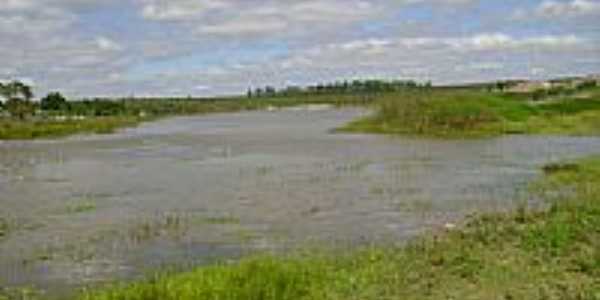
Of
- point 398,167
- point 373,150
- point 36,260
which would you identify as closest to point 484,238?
point 36,260

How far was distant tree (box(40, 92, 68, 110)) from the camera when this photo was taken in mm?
132500

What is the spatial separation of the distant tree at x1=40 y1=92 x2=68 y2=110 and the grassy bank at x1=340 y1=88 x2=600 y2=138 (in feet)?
229

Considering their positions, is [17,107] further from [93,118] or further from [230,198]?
[230,198]

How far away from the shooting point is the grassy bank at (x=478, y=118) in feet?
199

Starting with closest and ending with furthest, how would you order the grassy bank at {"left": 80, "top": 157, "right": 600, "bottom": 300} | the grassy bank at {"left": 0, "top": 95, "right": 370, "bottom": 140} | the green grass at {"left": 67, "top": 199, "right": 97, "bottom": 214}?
the grassy bank at {"left": 80, "top": 157, "right": 600, "bottom": 300}
the green grass at {"left": 67, "top": 199, "right": 97, "bottom": 214}
the grassy bank at {"left": 0, "top": 95, "right": 370, "bottom": 140}

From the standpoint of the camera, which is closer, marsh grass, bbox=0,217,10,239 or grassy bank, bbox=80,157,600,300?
grassy bank, bbox=80,157,600,300

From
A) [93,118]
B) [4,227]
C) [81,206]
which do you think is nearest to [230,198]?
[81,206]

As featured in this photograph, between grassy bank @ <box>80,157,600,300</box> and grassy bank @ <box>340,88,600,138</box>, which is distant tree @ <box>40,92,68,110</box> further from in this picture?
grassy bank @ <box>80,157,600,300</box>

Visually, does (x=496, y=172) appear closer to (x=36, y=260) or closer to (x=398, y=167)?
(x=398, y=167)

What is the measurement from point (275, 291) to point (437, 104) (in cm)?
5635

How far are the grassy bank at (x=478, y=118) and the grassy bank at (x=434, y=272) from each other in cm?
4214

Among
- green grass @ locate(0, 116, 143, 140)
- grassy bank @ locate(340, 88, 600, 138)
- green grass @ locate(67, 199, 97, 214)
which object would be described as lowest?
green grass @ locate(0, 116, 143, 140)

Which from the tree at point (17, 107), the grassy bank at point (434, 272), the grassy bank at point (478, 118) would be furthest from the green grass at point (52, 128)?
the grassy bank at point (434, 272)

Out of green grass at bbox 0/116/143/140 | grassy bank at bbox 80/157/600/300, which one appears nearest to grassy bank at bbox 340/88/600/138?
green grass at bbox 0/116/143/140
